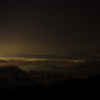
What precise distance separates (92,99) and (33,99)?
35206mm

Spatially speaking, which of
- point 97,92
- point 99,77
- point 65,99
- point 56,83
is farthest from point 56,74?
point 65,99

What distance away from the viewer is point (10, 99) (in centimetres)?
12044

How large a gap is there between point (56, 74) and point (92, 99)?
291ft

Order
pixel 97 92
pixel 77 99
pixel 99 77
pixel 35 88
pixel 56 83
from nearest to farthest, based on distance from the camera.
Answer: pixel 77 99 < pixel 97 92 < pixel 35 88 < pixel 99 77 < pixel 56 83

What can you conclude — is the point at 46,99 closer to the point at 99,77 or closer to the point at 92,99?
the point at 92,99

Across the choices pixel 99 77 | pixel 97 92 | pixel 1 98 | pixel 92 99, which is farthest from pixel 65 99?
pixel 99 77

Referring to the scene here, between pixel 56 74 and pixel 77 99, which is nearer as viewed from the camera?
pixel 77 99

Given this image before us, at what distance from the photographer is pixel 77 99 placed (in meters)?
112

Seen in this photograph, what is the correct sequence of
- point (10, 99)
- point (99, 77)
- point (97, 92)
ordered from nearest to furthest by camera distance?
1. point (10, 99)
2. point (97, 92)
3. point (99, 77)

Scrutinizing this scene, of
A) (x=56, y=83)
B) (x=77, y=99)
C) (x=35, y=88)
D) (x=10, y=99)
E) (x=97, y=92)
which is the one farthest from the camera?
(x=56, y=83)

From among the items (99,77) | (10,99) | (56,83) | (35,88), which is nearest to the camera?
(10,99)

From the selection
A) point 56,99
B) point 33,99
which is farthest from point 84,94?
point 33,99

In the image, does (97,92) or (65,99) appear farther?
(97,92)

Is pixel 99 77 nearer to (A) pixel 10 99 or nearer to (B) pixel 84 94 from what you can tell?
(B) pixel 84 94
